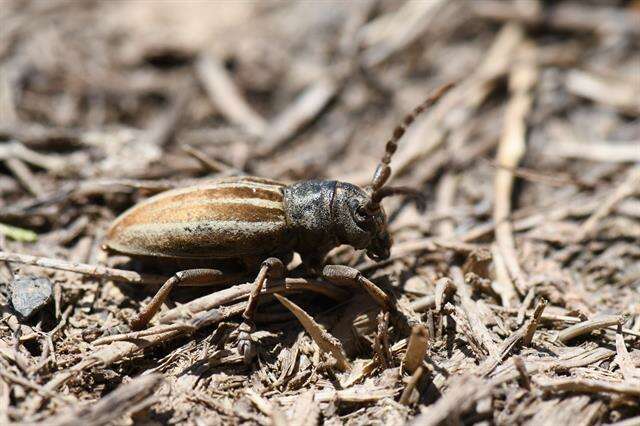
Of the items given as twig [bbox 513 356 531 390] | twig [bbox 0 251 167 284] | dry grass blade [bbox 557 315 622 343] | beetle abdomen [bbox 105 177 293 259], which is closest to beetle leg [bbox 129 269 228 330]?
beetle abdomen [bbox 105 177 293 259]

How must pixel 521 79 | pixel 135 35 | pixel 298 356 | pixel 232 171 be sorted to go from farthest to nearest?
pixel 135 35
pixel 521 79
pixel 232 171
pixel 298 356

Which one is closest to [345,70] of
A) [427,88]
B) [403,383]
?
[427,88]

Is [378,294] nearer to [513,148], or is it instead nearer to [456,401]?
[456,401]

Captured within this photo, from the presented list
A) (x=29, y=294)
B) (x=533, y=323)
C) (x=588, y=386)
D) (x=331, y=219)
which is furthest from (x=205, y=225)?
(x=588, y=386)

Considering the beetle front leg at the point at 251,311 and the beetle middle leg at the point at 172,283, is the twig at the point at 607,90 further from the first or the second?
the beetle middle leg at the point at 172,283

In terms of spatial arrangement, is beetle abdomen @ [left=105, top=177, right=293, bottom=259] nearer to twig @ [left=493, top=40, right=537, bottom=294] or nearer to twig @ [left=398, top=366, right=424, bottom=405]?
twig @ [left=398, top=366, right=424, bottom=405]

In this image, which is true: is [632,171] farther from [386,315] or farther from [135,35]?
[135,35]
